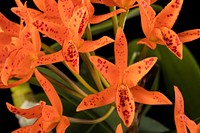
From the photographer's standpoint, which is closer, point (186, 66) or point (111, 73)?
point (111, 73)

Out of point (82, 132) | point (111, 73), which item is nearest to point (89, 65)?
point (111, 73)

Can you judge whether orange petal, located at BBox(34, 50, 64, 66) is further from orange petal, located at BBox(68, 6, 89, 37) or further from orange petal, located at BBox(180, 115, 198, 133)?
orange petal, located at BBox(180, 115, 198, 133)

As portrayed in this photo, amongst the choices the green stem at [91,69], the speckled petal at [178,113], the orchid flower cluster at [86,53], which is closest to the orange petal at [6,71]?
the orchid flower cluster at [86,53]

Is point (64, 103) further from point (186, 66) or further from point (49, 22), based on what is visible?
point (49, 22)

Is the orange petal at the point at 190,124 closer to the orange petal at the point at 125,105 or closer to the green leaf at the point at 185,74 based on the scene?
the orange petal at the point at 125,105

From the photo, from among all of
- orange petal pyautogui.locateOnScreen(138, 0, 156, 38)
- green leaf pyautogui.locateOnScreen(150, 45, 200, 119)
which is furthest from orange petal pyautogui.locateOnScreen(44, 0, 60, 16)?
green leaf pyautogui.locateOnScreen(150, 45, 200, 119)
